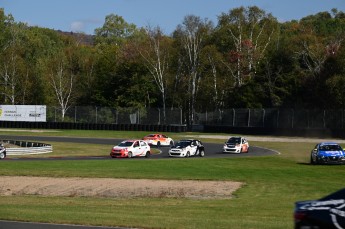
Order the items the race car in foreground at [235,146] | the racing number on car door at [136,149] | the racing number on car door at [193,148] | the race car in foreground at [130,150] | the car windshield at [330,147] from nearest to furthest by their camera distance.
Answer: the car windshield at [330,147]
the race car in foreground at [130,150]
the racing number on car door at [136,149]
the racing number on car door at [193,148]
the race car in foreground at [235,146]

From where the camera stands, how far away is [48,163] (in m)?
40.1

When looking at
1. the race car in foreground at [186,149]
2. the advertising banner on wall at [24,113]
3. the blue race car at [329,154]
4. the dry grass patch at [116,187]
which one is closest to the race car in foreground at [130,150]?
the race car in foreground at [186,149]

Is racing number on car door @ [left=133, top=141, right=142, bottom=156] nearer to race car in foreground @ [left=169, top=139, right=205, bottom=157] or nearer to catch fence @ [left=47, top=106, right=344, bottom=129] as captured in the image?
race car in foreground @ [left=169, top=139, right=205, bottom=157]

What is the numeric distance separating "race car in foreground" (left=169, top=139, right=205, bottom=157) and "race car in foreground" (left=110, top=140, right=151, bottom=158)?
203 centimetres

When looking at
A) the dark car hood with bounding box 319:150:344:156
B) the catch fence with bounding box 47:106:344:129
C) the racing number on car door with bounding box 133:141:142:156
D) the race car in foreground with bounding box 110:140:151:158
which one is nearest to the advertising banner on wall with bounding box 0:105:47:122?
the catch fence with bounding box 47:106:344:129

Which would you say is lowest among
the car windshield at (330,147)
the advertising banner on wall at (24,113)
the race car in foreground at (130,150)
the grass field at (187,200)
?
the grass field at (187,200)

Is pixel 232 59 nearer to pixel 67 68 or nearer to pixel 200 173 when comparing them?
pixel 67 68

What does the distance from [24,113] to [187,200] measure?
74549 mm

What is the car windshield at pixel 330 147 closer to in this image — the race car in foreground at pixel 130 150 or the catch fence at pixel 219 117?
the race car in foreground at pixel 130 150

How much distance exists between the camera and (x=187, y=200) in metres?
23.5

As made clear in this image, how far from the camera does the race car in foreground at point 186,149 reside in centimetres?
4978

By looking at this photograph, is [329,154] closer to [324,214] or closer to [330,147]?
[330,147]

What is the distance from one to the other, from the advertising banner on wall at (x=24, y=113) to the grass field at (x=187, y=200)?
5272 cm

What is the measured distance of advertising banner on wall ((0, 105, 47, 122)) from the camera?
93938 millimetres
